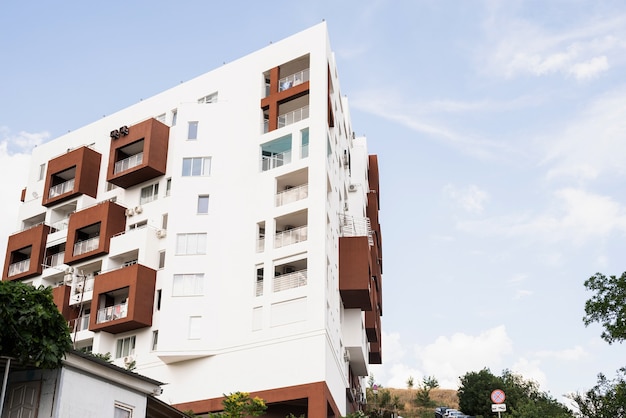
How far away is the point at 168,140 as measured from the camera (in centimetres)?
5709

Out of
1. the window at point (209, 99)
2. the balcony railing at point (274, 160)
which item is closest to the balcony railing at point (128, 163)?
the window at point (209, 99)

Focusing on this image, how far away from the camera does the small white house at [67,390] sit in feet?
67.4

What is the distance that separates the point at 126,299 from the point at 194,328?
6.81 metres

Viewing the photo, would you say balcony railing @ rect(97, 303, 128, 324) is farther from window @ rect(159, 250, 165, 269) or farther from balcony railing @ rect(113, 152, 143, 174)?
balcony railing @ rect(113, 152, 143, 174)

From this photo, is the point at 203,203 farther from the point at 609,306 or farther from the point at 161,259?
the point at 609,306

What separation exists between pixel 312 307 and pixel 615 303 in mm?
16004

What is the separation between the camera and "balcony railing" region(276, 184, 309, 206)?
49.4 meters

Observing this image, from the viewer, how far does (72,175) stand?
2457 inches

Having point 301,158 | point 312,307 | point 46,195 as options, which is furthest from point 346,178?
point 46,195

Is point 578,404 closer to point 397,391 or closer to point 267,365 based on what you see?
point 267,365

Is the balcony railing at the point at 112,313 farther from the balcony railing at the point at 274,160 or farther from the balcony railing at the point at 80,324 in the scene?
the balcony railing at the point at 274,160

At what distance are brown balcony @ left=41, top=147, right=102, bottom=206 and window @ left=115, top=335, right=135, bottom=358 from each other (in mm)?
12911

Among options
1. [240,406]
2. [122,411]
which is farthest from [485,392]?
[122,411]

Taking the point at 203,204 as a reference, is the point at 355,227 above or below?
above
